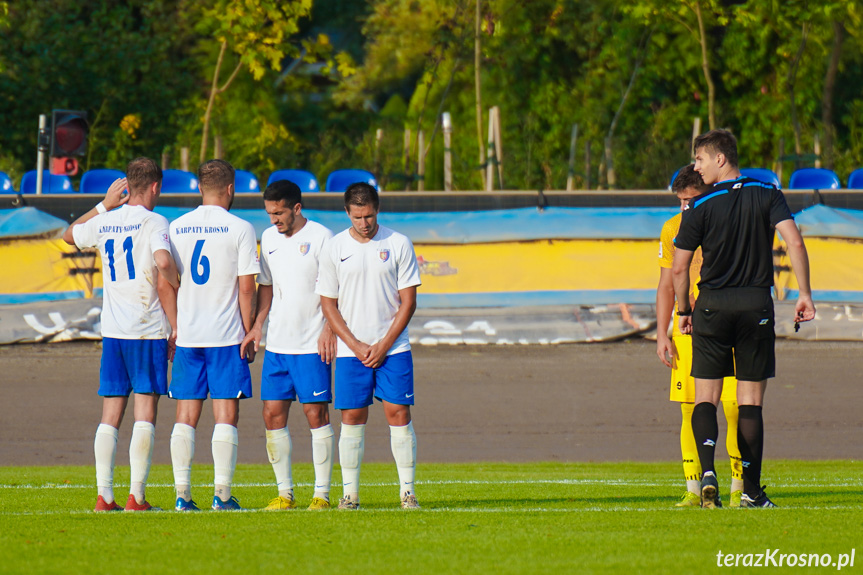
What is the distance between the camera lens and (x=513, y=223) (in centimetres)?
1523

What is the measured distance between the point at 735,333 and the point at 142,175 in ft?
11.0

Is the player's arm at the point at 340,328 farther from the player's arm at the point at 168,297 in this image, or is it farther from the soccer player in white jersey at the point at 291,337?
the player's arm at the point at 168,297

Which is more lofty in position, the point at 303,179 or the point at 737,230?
the point at 303,179

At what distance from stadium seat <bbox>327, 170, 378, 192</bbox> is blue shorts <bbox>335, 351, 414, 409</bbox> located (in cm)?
1093

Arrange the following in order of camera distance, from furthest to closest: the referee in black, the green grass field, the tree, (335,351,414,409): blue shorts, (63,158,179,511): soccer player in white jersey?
the tree < (63,158,179,511): soccer player in white jersey < (335,351,414,409): blue shorts < the referee in black < the green grass field

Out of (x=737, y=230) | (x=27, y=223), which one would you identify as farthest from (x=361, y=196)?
(x=27, y=223)

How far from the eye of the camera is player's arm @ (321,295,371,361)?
21.2 feet

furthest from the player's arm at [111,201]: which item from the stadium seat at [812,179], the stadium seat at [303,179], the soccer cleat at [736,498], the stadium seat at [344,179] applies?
the stadium seat at [812,179]

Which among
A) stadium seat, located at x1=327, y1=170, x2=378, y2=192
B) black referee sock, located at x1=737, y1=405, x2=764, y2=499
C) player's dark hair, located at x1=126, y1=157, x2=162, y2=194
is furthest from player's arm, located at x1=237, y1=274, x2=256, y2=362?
stadium seat, located at x1=327, y1=170, x2=378, y2=192

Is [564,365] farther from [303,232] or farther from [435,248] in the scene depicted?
[303,232]

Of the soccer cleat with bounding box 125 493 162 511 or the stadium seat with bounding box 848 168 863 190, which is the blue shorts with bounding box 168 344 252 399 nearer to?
the soccer cleat with bounding box 125 493 162 511

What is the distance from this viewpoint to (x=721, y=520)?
580 centimetres

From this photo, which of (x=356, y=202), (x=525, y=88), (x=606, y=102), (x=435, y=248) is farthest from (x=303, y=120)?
(x=356, y=202)

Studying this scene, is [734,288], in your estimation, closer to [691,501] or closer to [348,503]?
[691,501]
